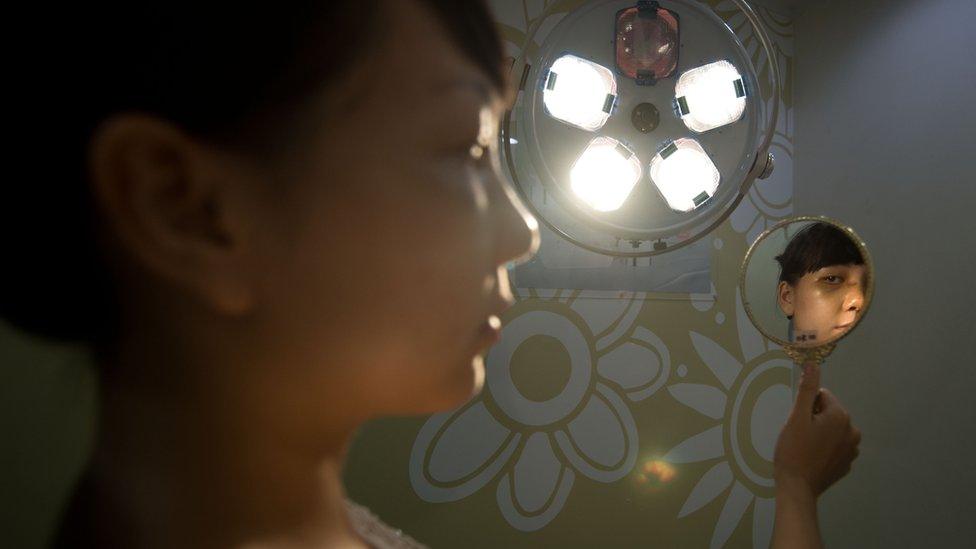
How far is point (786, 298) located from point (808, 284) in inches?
1.6

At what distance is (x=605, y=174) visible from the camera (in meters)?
1.07

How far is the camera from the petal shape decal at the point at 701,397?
1606mm

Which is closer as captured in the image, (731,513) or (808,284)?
(808,284)

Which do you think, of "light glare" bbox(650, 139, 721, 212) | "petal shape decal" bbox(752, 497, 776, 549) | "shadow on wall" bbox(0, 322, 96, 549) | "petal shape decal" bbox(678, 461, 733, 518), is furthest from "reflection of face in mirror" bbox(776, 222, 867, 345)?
"shadow on wall" bbox(0, 322, 96, 549)

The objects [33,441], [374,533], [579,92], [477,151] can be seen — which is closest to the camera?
[477,151]

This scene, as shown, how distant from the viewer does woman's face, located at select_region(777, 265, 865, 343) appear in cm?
93

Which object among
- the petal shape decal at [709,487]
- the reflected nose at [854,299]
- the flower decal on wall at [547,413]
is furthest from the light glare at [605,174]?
the petal shape decal at [709,487]

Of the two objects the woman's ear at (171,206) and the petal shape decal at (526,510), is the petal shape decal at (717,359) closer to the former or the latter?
the petal shape decal at (526,510)

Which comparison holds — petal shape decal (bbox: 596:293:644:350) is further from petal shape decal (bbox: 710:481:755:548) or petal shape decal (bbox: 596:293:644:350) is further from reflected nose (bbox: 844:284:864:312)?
reflected nose (bbox: 844:284:864:312)

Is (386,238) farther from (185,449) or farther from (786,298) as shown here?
(786,298)

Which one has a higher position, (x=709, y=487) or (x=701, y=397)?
(x=701, y=397)

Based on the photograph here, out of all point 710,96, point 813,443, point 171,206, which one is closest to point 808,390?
point 813,443

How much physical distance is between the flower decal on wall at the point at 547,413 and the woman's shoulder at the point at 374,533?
775 millimetres

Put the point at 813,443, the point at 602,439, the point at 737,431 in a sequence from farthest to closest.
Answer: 1. the point at 737,431
2. the point at 602,439
3. the point at 813,443
